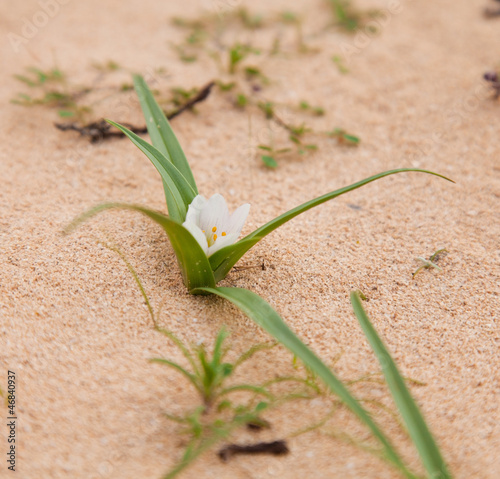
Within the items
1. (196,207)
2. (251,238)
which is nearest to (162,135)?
(196,207)

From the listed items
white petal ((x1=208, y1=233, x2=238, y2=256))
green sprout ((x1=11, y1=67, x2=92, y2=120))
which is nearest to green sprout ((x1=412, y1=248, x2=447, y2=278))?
white petal ((x1=208, y1=233, x2=238, y2=256))

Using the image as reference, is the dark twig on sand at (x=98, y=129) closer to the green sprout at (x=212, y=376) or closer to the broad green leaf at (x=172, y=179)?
the broad green leaf at (x=172, y=179)

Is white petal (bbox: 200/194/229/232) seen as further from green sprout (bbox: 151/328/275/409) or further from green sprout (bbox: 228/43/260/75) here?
green sprout (bbox: 228/43/260/75)

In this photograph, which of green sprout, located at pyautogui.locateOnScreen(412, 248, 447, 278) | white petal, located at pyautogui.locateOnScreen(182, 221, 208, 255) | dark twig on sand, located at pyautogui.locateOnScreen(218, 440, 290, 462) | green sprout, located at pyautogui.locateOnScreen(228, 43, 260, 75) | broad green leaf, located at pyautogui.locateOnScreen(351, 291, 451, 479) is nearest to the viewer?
broad green leaf, located at pyautogui.locateOnScreen(351, 291, 451, 479)

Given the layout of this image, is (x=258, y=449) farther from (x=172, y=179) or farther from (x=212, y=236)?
(x=172, y=179)

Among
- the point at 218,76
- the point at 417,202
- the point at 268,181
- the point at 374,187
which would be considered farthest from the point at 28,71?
the point at 417,202

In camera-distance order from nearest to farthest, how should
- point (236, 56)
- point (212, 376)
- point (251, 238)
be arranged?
point (212, 376) → point (251, 238) → point (236, 56)

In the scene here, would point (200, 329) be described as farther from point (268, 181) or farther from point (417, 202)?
point (417, 202)
